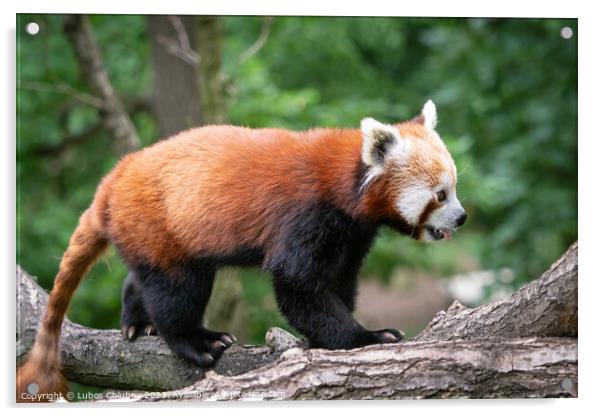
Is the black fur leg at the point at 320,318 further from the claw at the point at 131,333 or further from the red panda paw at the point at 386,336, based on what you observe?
the claw at the point at 131,333

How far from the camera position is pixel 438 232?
10.9ft

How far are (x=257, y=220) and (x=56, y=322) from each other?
107cm

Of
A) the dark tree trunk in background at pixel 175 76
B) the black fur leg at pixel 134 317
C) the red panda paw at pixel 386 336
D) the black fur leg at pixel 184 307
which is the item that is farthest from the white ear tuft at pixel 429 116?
the dark tree trunk in background at pixel 175 76

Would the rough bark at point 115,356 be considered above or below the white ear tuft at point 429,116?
below

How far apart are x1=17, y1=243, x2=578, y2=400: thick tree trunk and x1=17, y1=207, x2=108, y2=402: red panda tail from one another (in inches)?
3.0

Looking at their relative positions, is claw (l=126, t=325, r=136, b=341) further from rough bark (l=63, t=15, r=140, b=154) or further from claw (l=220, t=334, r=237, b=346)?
rough bark (l=63, t=15, r=140, b=154)

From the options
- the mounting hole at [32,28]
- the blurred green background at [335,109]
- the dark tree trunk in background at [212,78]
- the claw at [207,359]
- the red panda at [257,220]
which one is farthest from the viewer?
the dark tree trunk in background at [212,78]

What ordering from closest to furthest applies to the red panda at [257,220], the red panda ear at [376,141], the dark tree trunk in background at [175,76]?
the red panda ear at [376,141] → the red panda at [257,220] → the dark tree trunk in background at [175,76]

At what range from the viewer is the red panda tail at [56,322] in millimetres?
3656

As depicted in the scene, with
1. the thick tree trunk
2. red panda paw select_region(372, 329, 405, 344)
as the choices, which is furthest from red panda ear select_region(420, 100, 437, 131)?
red panda paw select_region(372, 329, 405, 344)

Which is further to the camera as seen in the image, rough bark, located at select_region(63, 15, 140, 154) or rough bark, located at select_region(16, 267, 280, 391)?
rough bark, located at select_region(63, 15, 140, 154)

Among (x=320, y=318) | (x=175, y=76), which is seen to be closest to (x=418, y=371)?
(x=320, y=318)

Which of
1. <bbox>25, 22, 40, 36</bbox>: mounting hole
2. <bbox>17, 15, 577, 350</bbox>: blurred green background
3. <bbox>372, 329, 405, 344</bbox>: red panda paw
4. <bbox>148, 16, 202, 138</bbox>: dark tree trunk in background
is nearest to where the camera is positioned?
<bbox>372, 329, 405, 344</bbox>: red panda paw

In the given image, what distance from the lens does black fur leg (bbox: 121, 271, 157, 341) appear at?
3754 millimetres
